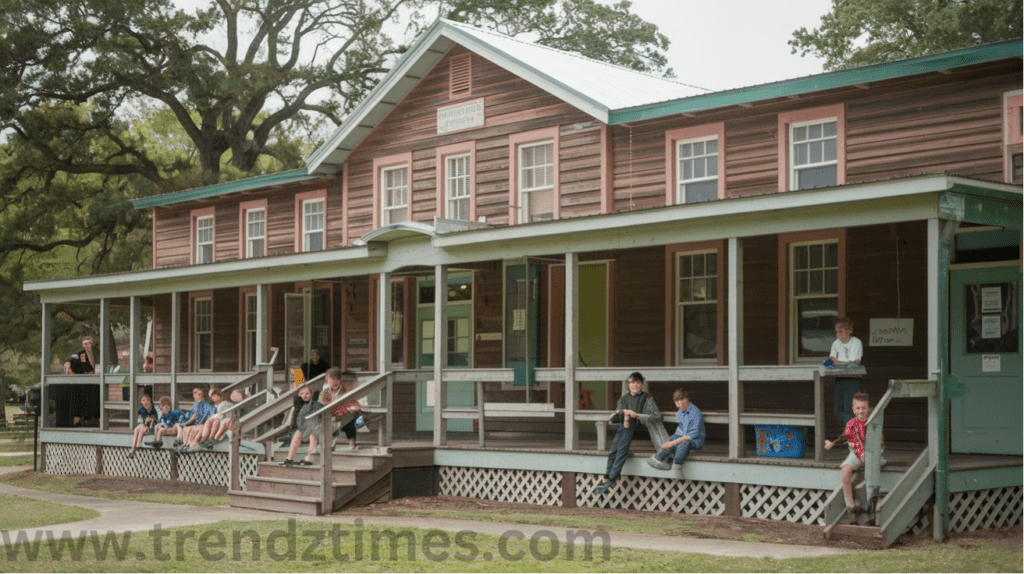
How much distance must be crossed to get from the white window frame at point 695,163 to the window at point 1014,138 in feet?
14.0

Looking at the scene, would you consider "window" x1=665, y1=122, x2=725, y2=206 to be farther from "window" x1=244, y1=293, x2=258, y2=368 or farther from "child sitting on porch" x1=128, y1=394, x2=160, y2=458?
"window" x1=244, y1=293, x2=258, y2=368

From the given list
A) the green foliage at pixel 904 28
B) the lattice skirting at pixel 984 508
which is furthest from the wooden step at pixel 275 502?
the green foliage at pixel 904 28

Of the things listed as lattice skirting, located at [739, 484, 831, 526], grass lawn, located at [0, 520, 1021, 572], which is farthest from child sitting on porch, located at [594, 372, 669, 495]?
grass lawn, located at [0, 520, 1021, 572]

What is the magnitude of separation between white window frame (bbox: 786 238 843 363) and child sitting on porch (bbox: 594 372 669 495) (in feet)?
9.68

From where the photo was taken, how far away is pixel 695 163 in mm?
18484

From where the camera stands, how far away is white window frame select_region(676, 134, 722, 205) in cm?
1823

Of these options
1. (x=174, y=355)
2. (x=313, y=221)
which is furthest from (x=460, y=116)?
(x=174, y=355)

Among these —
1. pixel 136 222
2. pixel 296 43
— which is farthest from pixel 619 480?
pixel 296 43

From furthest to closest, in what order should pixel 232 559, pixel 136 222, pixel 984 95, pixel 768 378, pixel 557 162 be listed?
pixel 136 222 < pixel 557 162 < pixel 984 95 < pixel 768 378 < pixel 232 559

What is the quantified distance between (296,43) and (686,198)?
25.1 metres

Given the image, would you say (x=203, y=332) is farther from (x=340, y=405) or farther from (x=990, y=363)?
(x=990, y=363)

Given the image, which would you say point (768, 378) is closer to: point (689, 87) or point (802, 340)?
point (802, 340)

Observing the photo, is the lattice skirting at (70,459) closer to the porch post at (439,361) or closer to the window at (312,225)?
the window at (312,225)

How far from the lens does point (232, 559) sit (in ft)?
38.4
